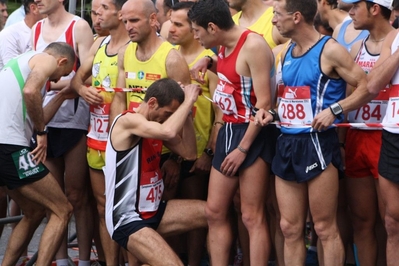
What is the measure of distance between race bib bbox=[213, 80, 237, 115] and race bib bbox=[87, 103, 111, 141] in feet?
3.96

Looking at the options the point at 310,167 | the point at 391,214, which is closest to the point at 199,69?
the point at 310,167

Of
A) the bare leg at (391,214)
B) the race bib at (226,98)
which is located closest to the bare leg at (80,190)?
the race bib at (226,98)

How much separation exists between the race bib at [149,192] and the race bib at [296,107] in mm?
1094

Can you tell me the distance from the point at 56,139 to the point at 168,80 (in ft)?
5.51

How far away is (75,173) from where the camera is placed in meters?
8.05

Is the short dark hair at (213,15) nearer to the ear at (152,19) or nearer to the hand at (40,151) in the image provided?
the ear at (152,19)

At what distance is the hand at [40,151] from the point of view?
745cm

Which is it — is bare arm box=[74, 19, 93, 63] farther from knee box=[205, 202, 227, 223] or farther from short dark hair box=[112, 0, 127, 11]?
knee box=[205, 202, 227, 223]

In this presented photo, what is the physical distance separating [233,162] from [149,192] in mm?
679

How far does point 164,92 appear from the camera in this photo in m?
6.75

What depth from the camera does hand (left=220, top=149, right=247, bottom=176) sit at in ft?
21.9

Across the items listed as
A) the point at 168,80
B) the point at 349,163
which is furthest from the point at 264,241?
the point at 168,80

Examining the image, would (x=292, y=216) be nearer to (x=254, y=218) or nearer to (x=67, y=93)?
(x=254, y=218)

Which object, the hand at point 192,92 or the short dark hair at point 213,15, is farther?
the hand at point 192,92
